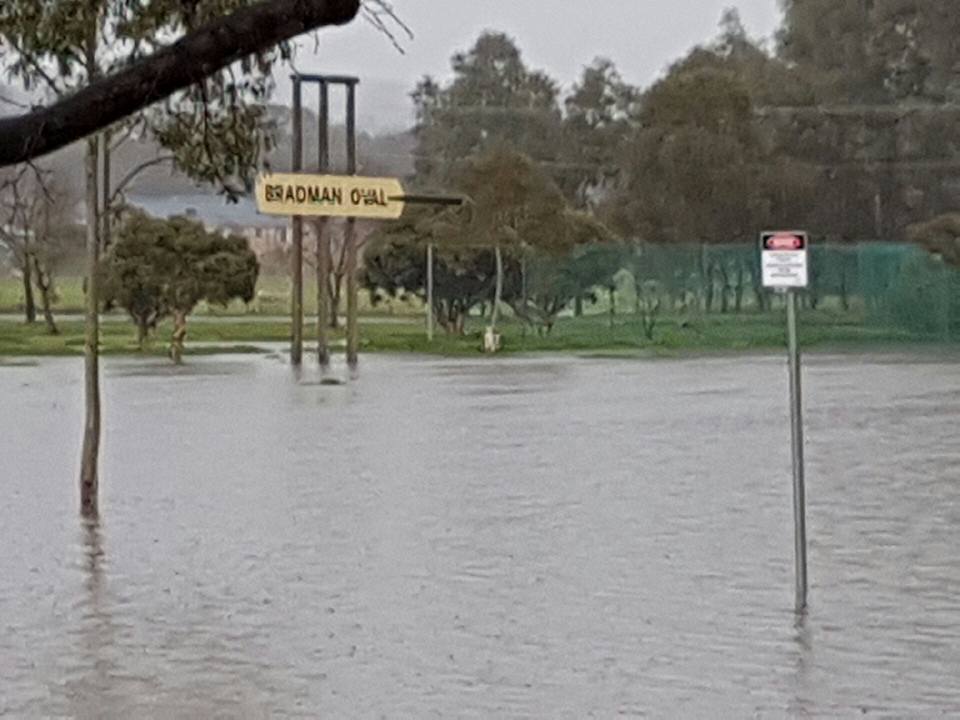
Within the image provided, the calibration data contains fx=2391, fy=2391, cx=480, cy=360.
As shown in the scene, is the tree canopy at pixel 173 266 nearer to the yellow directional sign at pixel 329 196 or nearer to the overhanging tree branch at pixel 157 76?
the yellow directional sign at pixel 329 196

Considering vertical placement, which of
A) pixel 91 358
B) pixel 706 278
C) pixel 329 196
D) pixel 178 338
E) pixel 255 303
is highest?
pixel 329 196

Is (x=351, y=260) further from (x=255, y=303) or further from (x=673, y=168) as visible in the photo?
(x=673, y=168)

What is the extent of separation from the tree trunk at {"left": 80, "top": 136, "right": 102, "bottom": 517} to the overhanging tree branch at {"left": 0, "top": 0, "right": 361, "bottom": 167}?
10131 millimetres

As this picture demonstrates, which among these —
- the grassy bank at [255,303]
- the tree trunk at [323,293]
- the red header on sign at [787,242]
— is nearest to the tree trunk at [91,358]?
the red header on sign at [787,242]

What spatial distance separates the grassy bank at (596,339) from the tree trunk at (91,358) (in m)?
33.7

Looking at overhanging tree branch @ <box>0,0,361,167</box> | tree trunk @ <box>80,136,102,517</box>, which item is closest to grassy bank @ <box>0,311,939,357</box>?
tree trunk @ <box>80,136,102,517</box>

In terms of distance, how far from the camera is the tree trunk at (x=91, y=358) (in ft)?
57.2

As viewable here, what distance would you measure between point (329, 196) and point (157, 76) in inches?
1585

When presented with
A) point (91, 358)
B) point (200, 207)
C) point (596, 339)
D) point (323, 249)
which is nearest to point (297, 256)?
point (323, 249)

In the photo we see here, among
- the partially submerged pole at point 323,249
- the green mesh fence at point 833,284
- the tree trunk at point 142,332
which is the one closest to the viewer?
the partially submerged pole at point 323,249

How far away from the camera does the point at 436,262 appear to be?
56.8m

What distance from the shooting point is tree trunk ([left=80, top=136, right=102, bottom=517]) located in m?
17.4

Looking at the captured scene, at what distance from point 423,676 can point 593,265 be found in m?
47.0

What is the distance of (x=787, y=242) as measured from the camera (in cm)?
1164
